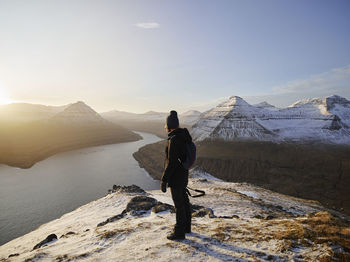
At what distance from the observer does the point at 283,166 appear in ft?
171

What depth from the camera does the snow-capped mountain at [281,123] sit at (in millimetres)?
75625

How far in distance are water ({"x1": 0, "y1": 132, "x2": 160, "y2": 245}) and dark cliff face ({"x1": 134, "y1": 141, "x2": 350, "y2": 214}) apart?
7.82m

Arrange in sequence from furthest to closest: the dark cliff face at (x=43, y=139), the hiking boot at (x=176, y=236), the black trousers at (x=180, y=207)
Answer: the dark cliff face at (x=43, y=139) → the hiking boot at (x=176, y=236) → the black trousers at (x=180, y=207)

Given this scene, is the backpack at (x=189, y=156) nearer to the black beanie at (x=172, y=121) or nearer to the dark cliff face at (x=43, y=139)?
the black beanie at (x=172, y=121)

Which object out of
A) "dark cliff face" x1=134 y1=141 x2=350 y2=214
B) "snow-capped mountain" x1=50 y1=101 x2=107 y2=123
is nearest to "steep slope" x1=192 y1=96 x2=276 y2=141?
"dark cliff face" x1=134 y1=141 x2=350 y2=214

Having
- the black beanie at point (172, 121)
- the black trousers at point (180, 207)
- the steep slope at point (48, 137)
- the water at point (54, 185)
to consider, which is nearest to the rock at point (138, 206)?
the black trousers at point (180, 207)

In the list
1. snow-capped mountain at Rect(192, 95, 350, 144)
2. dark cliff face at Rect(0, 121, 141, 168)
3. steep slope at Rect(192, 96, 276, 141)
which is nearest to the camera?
dark cliff face at Rect(0, 121, 141, 168)

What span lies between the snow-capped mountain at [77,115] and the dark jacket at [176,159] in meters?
134

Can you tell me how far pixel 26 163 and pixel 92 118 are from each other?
92.0 meters

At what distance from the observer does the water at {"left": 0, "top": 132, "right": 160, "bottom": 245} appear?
28938mm

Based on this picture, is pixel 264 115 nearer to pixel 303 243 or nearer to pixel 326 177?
pixel 326 177

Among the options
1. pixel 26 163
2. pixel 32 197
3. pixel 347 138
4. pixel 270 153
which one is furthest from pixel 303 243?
pixel 347 138

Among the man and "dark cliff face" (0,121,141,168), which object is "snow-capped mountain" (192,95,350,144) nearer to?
"dark cliff face" (0,121,141,168)

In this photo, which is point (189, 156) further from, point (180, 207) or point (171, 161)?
point (180, 207)
